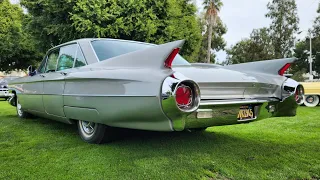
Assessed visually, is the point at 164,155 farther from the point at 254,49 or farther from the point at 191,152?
the point at 254,49

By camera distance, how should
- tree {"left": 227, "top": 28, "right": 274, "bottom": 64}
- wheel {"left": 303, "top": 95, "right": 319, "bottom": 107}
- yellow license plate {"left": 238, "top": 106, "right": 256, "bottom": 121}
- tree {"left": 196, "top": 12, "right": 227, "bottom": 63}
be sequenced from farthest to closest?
tree {"left": 196, "top": 12, "right": 227, "bottom": 63} → tree {"left": 227, "top": 28, "right": 274, "bottom": 64} → wheel {"left": 303, "top": 95, "right": 319, "bottom": 107} → yellow license plate {"left": 238, "top": 106, "right": 256, "bottom": 121}

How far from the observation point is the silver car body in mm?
2377

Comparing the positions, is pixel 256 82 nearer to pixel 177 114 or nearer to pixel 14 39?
pixel 177 114

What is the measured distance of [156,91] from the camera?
7.59ft

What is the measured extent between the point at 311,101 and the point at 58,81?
32.7 ft

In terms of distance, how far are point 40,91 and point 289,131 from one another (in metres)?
4.07

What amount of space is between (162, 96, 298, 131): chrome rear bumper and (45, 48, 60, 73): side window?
8.81ft

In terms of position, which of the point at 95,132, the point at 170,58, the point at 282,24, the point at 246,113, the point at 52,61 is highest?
the point at 282,24

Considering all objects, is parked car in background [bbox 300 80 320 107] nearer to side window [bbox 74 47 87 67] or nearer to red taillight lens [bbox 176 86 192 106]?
side window [bbox 74 47 87 67]

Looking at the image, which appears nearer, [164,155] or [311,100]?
[164,155]

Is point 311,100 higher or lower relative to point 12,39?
lower

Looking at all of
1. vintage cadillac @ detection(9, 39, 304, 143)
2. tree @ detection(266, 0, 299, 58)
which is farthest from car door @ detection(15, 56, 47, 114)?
tree @ detection(266, 0, 299, 58)

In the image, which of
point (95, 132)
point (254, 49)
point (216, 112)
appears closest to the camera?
point (216, 112)

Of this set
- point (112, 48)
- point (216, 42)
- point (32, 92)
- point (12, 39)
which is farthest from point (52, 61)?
point (216, 42)
